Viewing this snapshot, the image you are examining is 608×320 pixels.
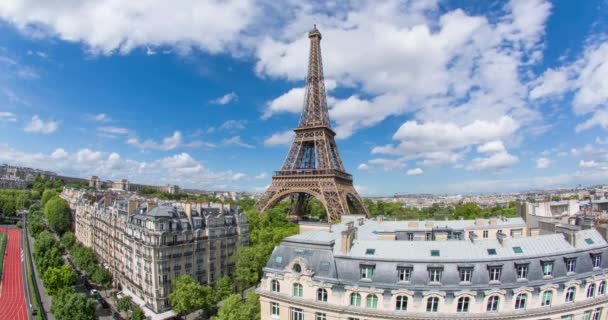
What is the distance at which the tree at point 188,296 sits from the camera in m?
37.8

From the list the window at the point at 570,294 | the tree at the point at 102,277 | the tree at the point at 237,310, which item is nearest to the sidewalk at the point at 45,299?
the tree at the point at 102,277

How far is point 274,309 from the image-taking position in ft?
84.2

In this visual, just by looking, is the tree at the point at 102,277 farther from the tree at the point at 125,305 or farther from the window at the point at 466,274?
the window at the point at 466,274

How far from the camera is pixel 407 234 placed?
3403 cm

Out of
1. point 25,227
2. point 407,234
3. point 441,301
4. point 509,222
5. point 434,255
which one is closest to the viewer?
point 441,301

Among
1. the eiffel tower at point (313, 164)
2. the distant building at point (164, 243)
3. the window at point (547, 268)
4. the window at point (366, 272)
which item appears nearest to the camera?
the window at point (366, 272)

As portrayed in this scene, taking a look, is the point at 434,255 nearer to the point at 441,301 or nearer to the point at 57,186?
the point at 441,301

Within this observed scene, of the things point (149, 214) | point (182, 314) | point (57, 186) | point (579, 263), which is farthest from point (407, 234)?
point (57, 186)

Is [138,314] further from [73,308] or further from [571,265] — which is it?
[571,265]

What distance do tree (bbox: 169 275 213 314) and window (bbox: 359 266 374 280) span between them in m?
23.5

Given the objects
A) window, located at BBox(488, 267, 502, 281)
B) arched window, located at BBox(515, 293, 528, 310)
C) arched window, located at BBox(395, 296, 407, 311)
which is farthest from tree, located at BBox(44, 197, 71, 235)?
arched window, located at BBox(515, 293, 528, 310)

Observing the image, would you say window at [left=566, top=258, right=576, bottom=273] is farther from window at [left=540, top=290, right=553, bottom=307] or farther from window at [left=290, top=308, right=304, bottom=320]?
window at [left=290, top=308, right=304, bottom=320]

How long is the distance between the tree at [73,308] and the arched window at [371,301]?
106 ft

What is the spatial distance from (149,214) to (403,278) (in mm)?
34908
